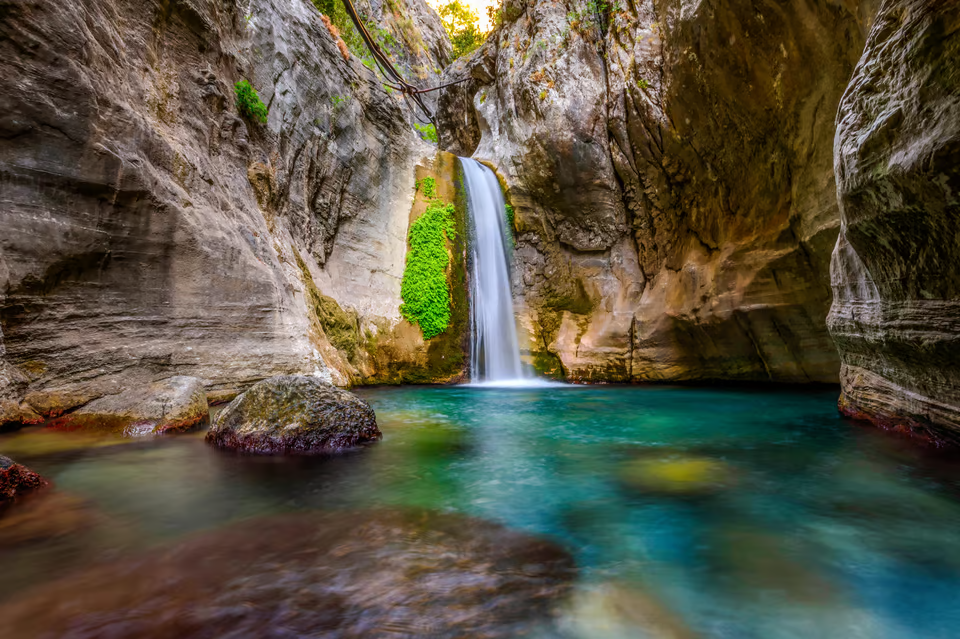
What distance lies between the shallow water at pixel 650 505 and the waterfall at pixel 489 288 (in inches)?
228

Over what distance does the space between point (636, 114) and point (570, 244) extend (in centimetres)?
334

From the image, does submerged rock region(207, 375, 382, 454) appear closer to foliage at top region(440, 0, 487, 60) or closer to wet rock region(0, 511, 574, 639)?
wet rock region(0, 511, 574, 639)

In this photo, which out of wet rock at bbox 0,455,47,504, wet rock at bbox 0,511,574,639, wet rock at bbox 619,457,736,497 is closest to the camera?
wet rock at bbox 0,511,574,639

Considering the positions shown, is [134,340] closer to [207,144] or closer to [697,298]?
[207,144]

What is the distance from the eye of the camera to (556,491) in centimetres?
367

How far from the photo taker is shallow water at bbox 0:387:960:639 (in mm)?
2129

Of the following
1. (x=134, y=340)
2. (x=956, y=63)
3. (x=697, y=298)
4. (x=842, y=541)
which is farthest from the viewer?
(x=697, y=298)

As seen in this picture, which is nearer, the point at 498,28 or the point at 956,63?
the point at 956,63

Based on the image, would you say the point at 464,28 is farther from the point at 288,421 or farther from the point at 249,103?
the point at 288,421

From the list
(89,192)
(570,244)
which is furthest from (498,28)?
(89,192)

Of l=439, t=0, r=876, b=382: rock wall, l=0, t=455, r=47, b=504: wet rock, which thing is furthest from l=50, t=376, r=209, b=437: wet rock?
l=439, t=0, r=876, b=382: rock wall

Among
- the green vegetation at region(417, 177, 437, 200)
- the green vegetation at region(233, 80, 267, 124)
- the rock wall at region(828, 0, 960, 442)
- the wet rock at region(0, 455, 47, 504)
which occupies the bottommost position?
the wet rock at region(0, 455, 47, 504)

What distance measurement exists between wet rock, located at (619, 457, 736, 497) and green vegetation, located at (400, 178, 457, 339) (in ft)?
25.9

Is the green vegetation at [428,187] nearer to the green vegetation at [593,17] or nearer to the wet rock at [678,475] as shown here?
the green vegetation at [593,17]
